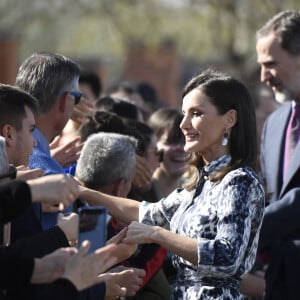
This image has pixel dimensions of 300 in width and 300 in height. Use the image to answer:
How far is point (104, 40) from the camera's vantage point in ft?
91.2

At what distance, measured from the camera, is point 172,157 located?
24.3ft

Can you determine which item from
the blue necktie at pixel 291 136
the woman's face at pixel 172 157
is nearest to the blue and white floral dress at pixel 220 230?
the blue necktie at pixel 291 136

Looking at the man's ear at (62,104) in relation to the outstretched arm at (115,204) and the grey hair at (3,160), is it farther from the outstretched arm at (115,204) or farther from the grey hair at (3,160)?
the grey hair at (3,160)

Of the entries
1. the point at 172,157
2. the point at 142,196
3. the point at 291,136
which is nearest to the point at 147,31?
the point at 172,157

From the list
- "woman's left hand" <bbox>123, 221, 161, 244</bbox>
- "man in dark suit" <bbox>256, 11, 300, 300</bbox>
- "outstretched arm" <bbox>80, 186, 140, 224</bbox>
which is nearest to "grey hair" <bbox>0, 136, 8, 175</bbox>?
"woman's left hand" <bbox>123, 221, 161, 244</bbox>

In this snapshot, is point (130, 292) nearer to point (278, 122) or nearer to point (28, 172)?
point (28, 172)

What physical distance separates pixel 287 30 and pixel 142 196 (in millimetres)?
1443

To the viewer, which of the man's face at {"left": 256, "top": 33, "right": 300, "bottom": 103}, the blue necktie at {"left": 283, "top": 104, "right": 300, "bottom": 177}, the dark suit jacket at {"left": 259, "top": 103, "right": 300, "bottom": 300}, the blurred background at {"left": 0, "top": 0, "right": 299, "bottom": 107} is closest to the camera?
the dark suit jacket at {"left": 259, "top": 103, "right": 300, "bottom": 300}

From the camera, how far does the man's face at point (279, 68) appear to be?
6484 millimetres

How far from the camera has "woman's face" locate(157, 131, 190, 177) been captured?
741cm

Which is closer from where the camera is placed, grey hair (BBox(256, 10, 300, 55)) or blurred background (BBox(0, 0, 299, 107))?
grey hair (BBox(256, 10, 300, 55))

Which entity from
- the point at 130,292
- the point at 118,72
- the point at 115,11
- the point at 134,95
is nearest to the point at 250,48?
the point at 115,11

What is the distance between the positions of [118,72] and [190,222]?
1105 inches

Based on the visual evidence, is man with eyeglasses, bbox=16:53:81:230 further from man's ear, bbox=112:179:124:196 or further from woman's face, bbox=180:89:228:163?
woman's face, bbox=180:89:228:163
